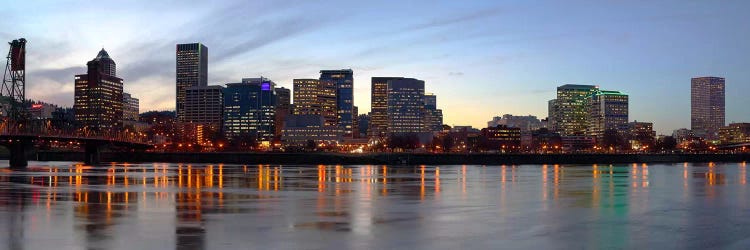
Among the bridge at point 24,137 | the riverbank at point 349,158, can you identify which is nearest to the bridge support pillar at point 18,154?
the bridge at point 24,137

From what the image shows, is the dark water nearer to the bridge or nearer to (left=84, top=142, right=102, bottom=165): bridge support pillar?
the bridge

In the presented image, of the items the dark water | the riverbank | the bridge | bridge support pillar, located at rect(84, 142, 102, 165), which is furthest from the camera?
the riverbank

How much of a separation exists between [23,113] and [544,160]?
120m

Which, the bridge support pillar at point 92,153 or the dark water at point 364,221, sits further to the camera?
the bridge support pillar at point 92,153

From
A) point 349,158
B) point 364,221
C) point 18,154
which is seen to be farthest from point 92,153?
point 364,221

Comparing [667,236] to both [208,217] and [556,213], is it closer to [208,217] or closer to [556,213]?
[556,213]

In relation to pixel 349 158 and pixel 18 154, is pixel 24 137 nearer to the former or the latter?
pixel 18 154

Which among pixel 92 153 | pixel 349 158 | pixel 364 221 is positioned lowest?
pixel 349 158

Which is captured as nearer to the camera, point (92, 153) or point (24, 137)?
point (24, 137)

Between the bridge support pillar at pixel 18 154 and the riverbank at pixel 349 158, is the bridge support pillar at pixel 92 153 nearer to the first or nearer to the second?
the bridge support pillar at pixel 18 154

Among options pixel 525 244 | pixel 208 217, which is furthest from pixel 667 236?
pixel 208 217

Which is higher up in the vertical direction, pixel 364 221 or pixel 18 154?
pixel 18 154

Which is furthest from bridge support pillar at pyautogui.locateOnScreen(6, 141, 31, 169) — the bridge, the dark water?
the dark water

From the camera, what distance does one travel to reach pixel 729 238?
973 inches
